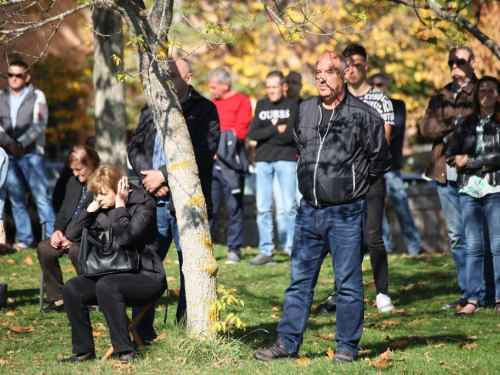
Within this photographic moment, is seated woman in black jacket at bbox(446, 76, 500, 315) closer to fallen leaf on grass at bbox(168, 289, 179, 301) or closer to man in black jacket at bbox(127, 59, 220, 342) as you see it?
man in black jacket at bbox(127, 59, 220, 342)

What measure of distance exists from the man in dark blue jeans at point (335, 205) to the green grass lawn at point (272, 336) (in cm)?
27

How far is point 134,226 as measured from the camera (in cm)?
577

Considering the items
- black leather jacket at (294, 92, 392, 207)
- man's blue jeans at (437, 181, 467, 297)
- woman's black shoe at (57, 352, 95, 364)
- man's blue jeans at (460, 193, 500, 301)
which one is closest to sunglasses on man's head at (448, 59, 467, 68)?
man's blue jeans at (437, 181, 467, 297)

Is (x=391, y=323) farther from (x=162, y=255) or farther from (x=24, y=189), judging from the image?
(x=24, y=189)

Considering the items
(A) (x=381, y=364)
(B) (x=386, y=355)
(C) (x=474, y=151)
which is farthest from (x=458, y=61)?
(A) (x=381, y=364)

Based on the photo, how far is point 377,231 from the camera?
7484 mm

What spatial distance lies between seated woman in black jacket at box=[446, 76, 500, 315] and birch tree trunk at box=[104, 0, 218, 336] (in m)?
2.94

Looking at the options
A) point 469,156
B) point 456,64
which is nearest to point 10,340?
point 469,156

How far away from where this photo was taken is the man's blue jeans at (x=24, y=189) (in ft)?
34.8

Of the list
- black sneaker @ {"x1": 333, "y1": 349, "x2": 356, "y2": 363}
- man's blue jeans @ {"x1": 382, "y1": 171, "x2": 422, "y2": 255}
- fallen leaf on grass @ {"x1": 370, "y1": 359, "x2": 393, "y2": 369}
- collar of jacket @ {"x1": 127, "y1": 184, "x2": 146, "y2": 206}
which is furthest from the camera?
man's blue jeans @ {"x1": 382, "y1": 171, "x2": 422, "y2": 255}

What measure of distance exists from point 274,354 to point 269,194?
5.18 m

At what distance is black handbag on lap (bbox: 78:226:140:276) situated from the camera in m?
5.77

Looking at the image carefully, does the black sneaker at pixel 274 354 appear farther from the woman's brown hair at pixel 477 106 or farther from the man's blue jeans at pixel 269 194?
the man's blue jeans at pixel 269 194

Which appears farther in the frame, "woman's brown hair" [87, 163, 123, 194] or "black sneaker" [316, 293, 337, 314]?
"black sneaker" [316, 293, 337, 314]
